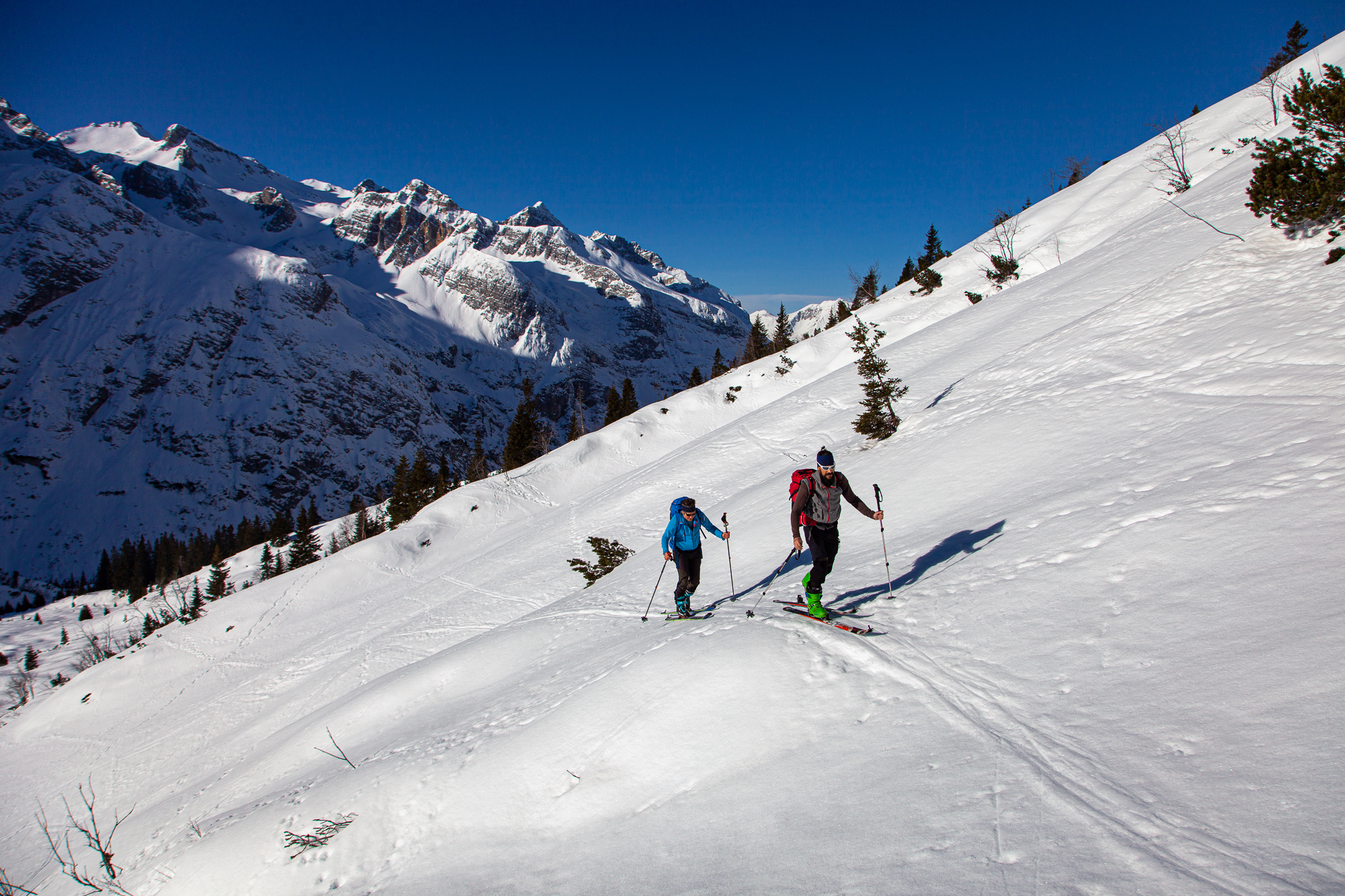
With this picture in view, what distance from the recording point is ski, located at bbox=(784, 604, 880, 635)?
20.8ft

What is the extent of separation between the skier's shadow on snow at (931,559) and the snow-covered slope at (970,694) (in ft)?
0.19

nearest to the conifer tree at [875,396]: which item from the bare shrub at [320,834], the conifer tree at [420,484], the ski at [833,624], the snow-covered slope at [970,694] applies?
the snow-covered slope at [970,694]

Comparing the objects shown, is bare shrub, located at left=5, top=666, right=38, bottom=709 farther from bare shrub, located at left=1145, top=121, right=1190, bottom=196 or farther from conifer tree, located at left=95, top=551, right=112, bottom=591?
bare shrub, located at left=1145, top=121, right=1190, bottom=196

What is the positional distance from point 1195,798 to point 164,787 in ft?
77.0

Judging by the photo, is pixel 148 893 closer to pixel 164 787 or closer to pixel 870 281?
pixel 164 787

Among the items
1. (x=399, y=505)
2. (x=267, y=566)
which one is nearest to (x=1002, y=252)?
(x=399, y=505)

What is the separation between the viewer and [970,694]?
4.85 meters

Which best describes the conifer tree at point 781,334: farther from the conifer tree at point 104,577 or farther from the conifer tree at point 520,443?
the conifer tree at point 104,577

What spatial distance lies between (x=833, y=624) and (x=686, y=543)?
9.68 ft

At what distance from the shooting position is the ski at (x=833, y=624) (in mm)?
6336

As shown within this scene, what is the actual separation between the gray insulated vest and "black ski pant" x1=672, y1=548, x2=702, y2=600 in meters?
2.41

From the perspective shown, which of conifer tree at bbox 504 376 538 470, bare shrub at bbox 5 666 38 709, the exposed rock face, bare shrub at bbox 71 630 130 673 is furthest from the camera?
the exposed rock face

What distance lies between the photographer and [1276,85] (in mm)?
28359

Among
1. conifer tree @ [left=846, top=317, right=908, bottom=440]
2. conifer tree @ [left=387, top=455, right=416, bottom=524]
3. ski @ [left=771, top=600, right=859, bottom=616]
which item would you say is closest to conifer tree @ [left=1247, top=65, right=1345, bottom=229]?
conifer tree @ [left=846, top=317, right=908, bottom=440]
